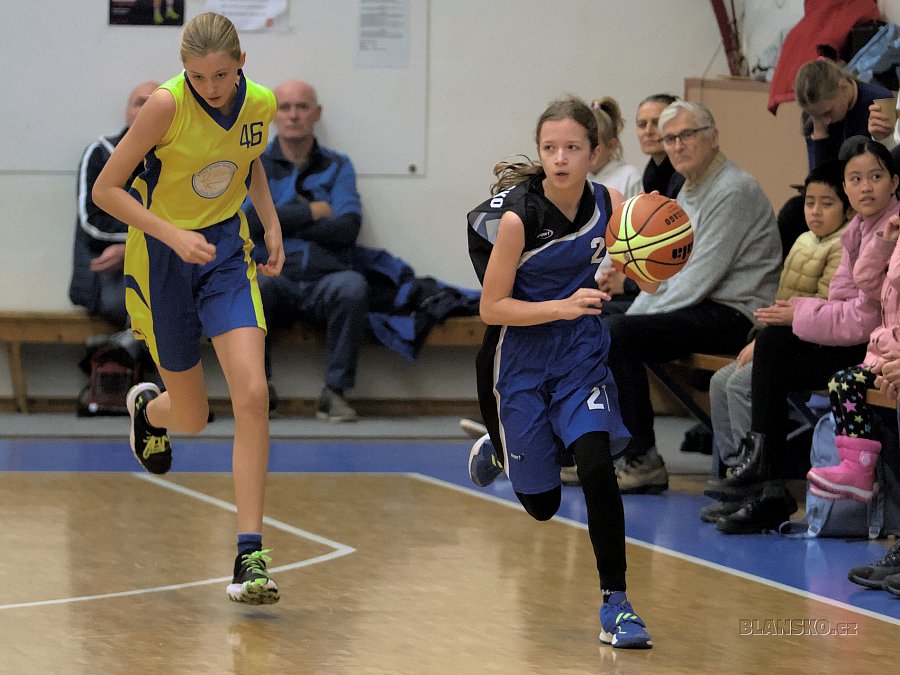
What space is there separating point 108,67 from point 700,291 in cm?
424

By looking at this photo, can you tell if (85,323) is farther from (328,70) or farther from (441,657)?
(441,657)

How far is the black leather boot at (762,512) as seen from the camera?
16.9ft

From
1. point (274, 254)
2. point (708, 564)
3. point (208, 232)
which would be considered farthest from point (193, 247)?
point (708, 564)

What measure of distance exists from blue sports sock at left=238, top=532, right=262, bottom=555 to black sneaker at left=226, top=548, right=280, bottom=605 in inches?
0.5

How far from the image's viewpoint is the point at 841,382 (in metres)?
4.89

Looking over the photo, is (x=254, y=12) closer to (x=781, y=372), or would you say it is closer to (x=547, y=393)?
(x=781, y=372)

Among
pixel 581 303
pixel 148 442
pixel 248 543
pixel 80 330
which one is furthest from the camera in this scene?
pixel 80 330

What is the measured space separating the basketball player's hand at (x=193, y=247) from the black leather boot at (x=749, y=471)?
7.95 feet

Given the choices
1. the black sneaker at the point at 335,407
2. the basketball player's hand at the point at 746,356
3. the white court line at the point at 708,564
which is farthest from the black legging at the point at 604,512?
the black sneaker at the point at 335,407

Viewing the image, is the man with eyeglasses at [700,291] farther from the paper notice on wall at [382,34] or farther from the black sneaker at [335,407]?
the paper notice on wall at [382,34]

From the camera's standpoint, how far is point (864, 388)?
486 centimetres

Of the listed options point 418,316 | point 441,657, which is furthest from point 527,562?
point 418,316

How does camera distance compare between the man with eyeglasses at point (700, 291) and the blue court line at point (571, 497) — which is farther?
the man with eyeglasses at point (700, 291)

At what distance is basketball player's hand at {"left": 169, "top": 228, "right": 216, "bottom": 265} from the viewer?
→ 12.3 ft
